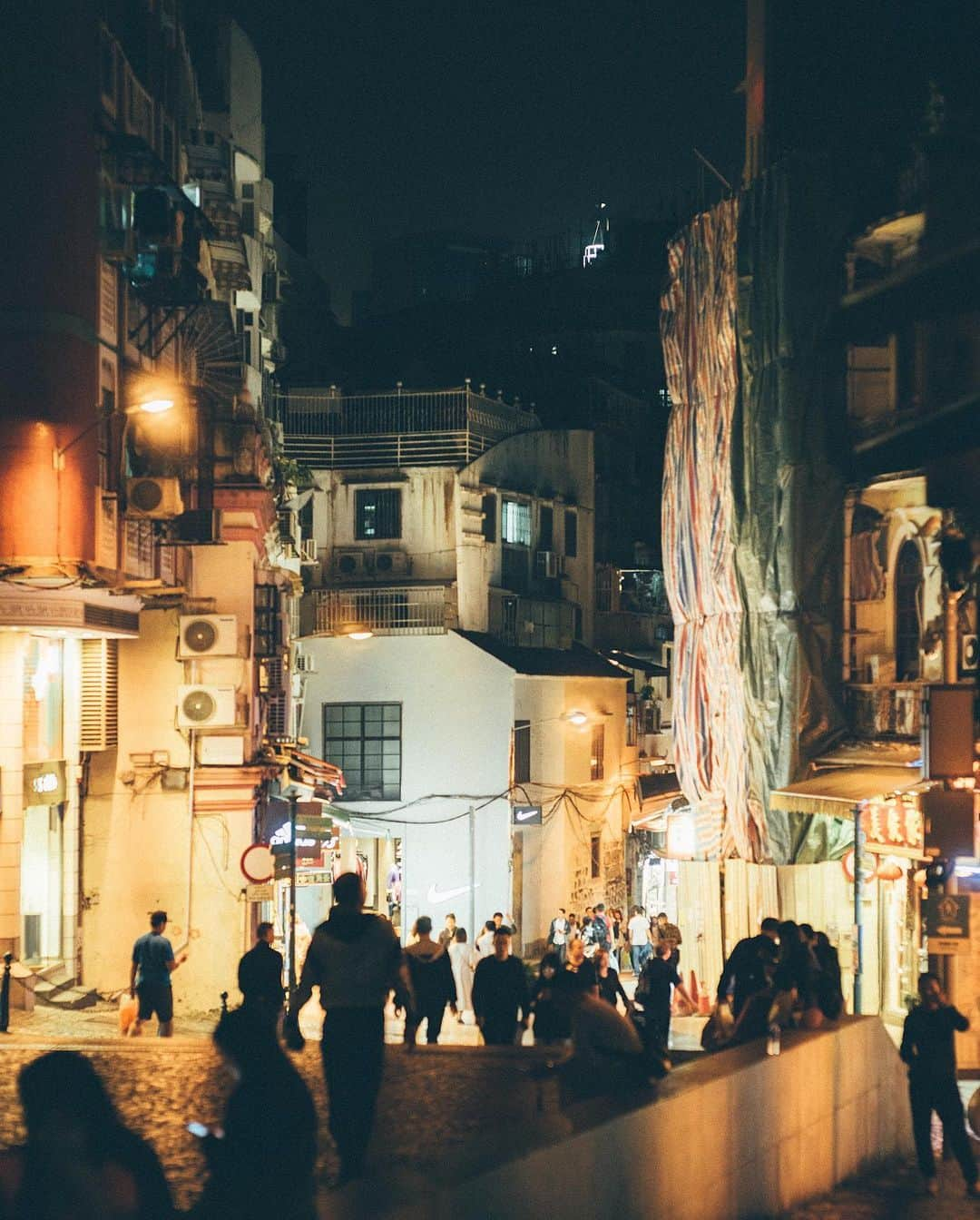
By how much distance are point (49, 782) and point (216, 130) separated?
60.2 feet

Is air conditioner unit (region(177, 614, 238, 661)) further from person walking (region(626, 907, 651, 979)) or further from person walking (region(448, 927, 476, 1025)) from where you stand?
person walking (region(626, 907, 651, 979))

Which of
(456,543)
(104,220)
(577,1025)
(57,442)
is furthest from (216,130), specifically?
(577,1025)

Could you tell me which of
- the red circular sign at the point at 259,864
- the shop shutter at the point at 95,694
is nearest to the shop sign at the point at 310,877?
the red circular sign at the point at 259,864

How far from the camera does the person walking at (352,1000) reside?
9.67 metres

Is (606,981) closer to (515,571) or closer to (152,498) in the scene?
(152,498)

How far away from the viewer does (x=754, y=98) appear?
94.8ft

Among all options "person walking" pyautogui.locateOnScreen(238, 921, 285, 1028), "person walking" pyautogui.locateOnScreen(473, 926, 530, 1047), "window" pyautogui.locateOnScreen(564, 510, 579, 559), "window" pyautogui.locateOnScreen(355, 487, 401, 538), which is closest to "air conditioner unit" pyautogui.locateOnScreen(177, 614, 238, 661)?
"person walking" pyautogui.locateOnScreen(238, 921, 285, 1028)

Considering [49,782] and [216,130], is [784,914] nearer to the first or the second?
[49,782]

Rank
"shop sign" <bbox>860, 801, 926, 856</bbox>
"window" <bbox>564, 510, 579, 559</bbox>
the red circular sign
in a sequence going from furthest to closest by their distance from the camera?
"window" <bbox>564, 510, 579, 559</bbox>
the red circular sign
"shop sign" <bbox>860, 801, 926, 856</bbox>

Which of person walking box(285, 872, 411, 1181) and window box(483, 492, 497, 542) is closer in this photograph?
person walking box(285, 872, 411, 1181)

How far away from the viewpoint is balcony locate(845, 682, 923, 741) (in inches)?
966

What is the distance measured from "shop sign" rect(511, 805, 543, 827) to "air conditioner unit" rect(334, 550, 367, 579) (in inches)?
292

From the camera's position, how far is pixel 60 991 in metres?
26.0

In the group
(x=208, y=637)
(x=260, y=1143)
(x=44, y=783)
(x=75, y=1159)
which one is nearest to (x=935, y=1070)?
(x=260, y=1143)
